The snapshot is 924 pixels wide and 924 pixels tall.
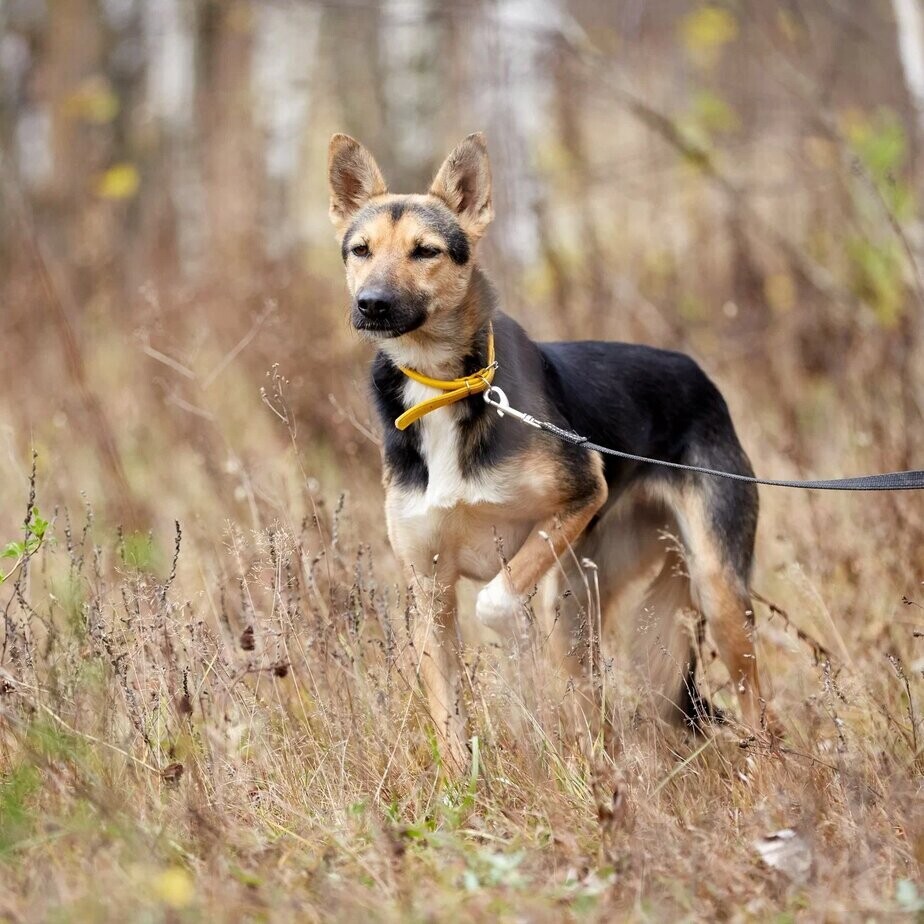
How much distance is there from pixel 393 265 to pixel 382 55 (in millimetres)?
5929

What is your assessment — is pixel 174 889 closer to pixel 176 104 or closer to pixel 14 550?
pixel 14 550

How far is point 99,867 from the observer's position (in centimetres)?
289

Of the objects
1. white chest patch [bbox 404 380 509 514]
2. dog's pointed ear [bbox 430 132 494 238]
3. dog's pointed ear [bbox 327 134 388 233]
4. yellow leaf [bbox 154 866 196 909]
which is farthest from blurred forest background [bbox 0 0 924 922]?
dog's pointed ear [bbox 430 132 494 238]

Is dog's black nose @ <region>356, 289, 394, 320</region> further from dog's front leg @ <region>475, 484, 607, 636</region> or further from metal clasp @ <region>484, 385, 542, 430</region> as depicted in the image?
dog's front leg @ <region>475, 484, 607, 636</region>

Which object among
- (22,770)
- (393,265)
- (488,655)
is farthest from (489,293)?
(22,770)

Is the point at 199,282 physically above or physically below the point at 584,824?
above

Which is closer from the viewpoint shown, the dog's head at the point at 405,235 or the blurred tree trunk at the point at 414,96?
the dog's head at the point at 405,235

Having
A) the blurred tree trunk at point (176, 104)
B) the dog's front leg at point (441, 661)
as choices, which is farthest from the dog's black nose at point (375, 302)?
the blurred tree trunk at point (176, 104)

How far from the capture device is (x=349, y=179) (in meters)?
4.83

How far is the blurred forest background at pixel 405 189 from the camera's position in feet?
22.0

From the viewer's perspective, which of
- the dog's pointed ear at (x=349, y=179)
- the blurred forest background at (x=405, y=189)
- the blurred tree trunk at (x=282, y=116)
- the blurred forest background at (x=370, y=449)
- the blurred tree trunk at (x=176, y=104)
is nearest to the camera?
the blurred forest background at (x=370, y=449)

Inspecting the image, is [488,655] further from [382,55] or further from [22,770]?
[382,55]

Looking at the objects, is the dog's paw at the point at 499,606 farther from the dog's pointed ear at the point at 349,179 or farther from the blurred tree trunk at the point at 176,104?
the blurred tree trunk at the point at 176,104

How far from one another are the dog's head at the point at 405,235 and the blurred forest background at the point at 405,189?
2.73 feet
